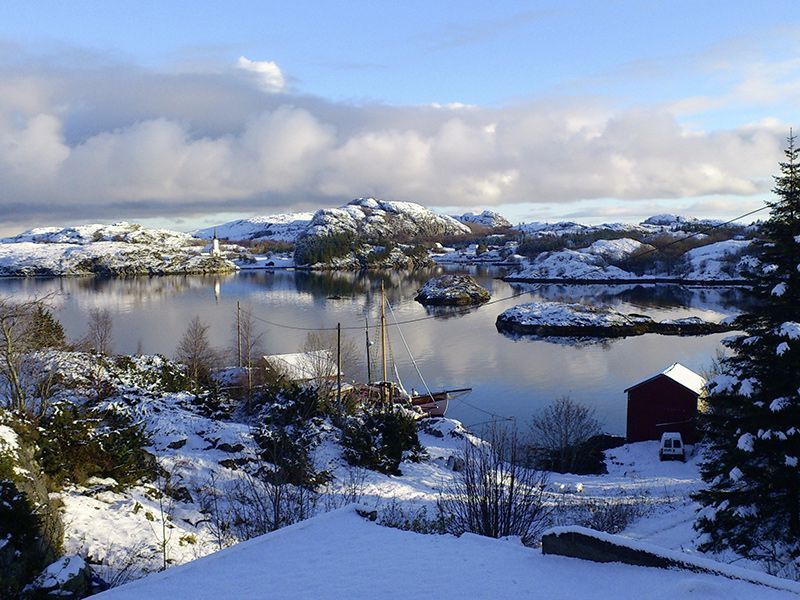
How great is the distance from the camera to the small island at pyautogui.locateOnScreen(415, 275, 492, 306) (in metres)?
78.1

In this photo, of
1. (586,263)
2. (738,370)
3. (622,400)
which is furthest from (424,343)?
(586,263)

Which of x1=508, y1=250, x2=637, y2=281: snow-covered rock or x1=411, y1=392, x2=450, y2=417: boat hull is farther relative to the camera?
x1=508, y1=250, x2=637, y2=281: snow-covered rock

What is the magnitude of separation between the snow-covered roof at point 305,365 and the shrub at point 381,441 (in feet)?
32.2

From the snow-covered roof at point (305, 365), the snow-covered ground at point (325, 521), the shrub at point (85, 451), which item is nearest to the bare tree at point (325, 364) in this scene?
the snow-covered roof at point (305, 365)

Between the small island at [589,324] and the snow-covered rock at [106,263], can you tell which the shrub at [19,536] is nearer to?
the small island at [589,324]

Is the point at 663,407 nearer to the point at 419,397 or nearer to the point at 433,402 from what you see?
the point at 433,402

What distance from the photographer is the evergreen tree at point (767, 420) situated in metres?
10.5

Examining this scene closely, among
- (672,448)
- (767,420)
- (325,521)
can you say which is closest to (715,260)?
(672,448)

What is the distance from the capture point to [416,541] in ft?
24.1

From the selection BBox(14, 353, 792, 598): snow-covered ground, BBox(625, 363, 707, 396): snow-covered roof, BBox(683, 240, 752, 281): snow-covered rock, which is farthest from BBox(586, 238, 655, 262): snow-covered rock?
BBox(14, 353, 792, 598): snow-covered ground

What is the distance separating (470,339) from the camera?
170ft

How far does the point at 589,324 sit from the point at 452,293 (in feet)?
84.0

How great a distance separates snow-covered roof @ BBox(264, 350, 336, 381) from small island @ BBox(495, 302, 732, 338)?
28.1 metres

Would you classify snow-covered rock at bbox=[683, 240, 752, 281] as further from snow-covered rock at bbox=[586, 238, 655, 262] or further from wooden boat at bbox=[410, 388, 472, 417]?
wooden boat at bbox=[410, 388, 472, 417]
